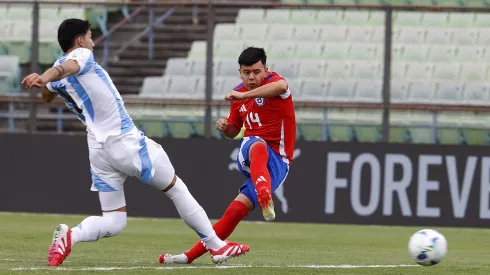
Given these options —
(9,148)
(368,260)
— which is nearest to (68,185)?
(9,148)

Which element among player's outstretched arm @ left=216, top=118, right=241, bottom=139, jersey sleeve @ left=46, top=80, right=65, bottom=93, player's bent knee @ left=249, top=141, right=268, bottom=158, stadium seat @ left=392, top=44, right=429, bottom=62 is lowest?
player's bent knee @ left=249, top=141, right=268, bottom=158

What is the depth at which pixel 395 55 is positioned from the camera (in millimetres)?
15969

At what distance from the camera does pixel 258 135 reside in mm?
9500

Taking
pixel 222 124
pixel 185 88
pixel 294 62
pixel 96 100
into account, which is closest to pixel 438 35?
pixel 294 62

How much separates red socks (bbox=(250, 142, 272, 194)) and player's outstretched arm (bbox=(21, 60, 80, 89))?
1652 millimetres

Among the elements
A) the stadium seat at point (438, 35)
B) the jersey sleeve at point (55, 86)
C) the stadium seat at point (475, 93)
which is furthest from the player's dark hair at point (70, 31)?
the stadium seat at point (438, 35)

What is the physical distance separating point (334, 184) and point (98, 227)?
7.48 m

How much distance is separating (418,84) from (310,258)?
631cm

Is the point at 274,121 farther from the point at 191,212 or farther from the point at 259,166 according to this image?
the point at 191,212

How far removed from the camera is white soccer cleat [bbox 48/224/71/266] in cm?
837

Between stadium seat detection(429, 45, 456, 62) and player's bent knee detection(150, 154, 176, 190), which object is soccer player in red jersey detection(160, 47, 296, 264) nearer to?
player's bent knee detection(150, 154, 176, 190)

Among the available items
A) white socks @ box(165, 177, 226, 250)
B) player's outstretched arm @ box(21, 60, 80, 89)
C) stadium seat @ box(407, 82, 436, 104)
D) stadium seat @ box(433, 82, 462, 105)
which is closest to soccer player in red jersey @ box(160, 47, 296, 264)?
white socks @ box(165, 177, 226, 250)

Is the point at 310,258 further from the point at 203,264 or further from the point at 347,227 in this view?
the point at 347,227

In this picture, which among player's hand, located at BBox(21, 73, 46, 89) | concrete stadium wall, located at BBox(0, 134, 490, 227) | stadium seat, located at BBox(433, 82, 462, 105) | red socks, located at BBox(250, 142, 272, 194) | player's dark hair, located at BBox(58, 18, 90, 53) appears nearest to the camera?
player's hand, located at BBox(21, 73, 46, 89)
